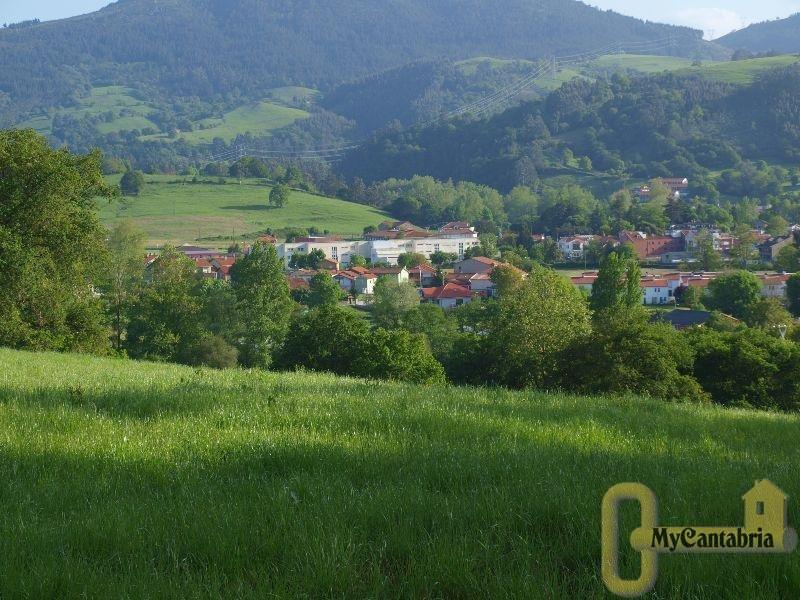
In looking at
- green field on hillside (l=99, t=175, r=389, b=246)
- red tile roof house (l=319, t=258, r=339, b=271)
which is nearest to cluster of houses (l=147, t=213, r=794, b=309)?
red tile roof house (l=319, t=258, r=339, b=271)

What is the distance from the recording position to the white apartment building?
11156cm

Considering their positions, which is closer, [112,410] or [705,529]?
[705,529]

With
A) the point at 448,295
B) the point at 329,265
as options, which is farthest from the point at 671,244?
the point at 329,265

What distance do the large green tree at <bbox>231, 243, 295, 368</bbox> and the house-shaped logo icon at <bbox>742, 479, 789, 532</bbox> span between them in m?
39.9

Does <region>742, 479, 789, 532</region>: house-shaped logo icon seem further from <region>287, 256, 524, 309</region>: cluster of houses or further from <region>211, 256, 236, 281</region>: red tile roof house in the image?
<region>211, 256, 236, 281</region>: red tile roof house

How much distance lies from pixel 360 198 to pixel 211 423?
178m

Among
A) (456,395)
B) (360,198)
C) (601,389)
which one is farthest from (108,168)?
(456,395)

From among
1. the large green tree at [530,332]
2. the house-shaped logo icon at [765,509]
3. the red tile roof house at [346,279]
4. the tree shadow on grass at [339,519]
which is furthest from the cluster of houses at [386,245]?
the house-shaped logo icon at [765,509]

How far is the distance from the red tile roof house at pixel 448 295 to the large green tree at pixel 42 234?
5433 cm

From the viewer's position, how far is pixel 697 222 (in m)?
133

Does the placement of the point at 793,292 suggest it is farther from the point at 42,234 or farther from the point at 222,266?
the point at 42,234

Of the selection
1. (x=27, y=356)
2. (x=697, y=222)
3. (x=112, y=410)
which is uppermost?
(x=112, y=410)

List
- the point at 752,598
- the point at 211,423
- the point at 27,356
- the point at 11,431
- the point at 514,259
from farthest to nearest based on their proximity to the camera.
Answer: the point at 514,259 → the point at 27,356 → the point at 211,423 → the point at 11,431 → the point at 752,598

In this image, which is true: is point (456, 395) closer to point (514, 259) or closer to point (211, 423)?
point (211, 423)
